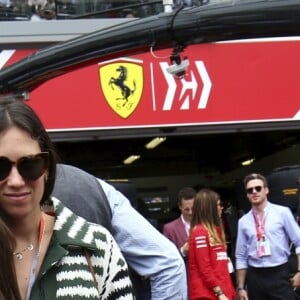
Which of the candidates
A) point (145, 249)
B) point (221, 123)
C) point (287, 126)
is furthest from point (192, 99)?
point (145, 249)

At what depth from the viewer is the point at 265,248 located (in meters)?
7.52

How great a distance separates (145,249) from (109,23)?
895 centimetres

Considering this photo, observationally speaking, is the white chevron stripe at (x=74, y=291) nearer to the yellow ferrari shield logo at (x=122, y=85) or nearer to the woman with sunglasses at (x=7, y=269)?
the woman with sunglasses at (x=7, y=269)

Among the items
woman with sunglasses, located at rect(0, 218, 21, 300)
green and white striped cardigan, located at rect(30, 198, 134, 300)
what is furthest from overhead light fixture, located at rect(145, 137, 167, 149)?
woman with sunglasses, located at rect(0, 218, 21, 300)

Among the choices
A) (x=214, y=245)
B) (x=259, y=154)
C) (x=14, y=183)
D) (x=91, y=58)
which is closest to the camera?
(x=14, y=183)

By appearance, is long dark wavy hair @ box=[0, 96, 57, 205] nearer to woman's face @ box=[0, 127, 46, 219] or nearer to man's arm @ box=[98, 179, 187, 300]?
woman's face @ box=[0, 127, 46, 219]

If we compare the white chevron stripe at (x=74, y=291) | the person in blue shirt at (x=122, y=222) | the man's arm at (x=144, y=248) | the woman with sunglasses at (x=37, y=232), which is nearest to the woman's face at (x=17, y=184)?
the woman with sunglasses at (x=37, y=232)

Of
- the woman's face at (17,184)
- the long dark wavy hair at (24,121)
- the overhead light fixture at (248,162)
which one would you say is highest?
the overhead light fixture at (248,162)

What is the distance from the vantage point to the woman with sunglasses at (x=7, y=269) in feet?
5.61

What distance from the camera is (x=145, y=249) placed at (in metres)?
2.97

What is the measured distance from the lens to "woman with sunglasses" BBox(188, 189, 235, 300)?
7.20m

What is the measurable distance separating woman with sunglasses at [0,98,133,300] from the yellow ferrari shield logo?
8932mm

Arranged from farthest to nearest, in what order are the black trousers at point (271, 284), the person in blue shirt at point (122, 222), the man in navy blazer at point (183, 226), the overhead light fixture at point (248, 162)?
1. the overhead light fixture at point (248, 162)
2. the man in navy blazer at point (183, 226)
3. the black trousers at point (271, 284)
4. the person in blue shirt at point (122, 222)

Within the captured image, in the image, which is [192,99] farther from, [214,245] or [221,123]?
[214,245]
